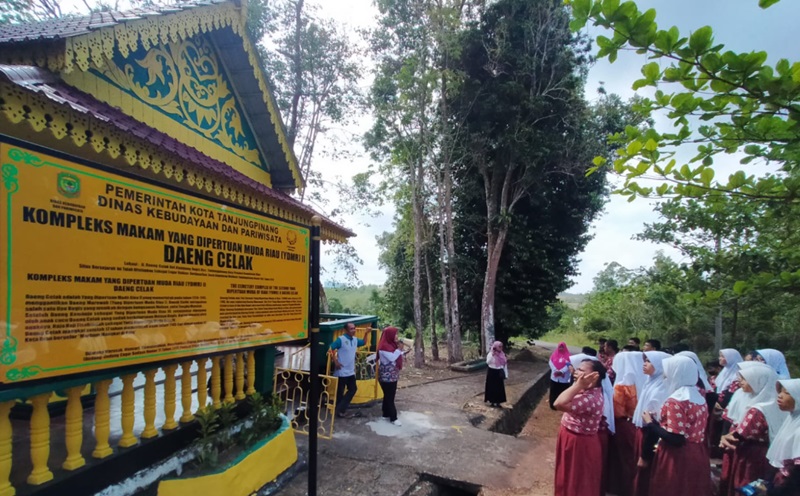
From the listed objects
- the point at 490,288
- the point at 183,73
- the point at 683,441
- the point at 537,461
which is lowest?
the point at 537,461

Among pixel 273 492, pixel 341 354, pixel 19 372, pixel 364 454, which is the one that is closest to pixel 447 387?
pixel 341 354

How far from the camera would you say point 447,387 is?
34.7 ft

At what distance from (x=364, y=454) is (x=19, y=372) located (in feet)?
13.6

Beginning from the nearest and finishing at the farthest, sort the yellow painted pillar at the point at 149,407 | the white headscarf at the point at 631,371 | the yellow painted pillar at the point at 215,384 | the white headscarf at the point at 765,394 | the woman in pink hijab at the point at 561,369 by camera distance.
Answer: the yellow painted pillar at the point at 149,407 < the yellow painted pillar at the point at 215,384 < the white headscarf at the point at 765,394 < the white headscarf at the point at 631,371 < the woman in pink hijab at the point at 561,369

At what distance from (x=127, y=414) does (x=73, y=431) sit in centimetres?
38

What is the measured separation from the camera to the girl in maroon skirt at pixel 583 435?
3967mm

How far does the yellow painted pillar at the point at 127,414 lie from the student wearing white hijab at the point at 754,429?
5321mm

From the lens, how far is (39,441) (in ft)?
7.84

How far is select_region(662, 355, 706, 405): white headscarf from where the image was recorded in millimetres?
3932

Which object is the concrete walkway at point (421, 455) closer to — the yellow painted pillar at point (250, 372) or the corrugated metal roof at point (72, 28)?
the yellow painted pillar at point (250, 372)

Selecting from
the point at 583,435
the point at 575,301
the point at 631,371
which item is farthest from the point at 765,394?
the point at 575,301

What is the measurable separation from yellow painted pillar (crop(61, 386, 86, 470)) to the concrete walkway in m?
2.00

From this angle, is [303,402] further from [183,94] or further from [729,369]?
[729,369]

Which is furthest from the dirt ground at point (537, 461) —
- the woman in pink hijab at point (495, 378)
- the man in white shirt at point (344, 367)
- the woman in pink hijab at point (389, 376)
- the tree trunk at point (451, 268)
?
the tree trunk at point (451, 268)
